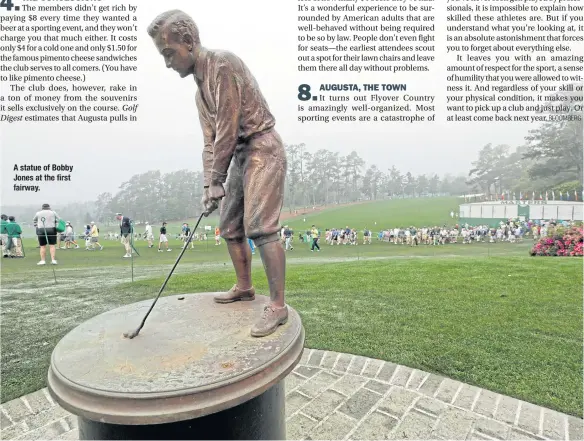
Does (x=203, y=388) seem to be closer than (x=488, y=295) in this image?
Yes

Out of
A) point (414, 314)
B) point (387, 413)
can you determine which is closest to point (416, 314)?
point (414, 314)

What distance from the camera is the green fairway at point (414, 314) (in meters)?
3.90

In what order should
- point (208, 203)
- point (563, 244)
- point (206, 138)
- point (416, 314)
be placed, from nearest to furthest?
point (208, 203), point (206, 138), point (416, 314), point (563, 244)

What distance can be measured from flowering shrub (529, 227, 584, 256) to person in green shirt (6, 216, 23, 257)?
16775 millimetres

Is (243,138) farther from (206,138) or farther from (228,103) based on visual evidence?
(206,138)

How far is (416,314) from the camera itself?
5.68 meters

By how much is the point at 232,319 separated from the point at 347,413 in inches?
57.6

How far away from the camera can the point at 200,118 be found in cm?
276

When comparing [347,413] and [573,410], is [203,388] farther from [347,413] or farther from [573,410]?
[573,410]

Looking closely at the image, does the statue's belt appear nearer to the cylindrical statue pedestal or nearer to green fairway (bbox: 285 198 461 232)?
the cylindrical statue pedestal

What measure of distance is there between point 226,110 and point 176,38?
1.77ft

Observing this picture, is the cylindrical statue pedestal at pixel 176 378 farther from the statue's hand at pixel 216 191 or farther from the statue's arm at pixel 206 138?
the statue's arm at pixel 206 138

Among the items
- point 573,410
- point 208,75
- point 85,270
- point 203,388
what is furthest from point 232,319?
point 85,270

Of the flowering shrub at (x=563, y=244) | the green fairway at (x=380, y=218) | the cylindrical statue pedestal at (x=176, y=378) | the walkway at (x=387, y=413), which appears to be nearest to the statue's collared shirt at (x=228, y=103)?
the cylindrical statue pedestal at (x=176, y=378)
